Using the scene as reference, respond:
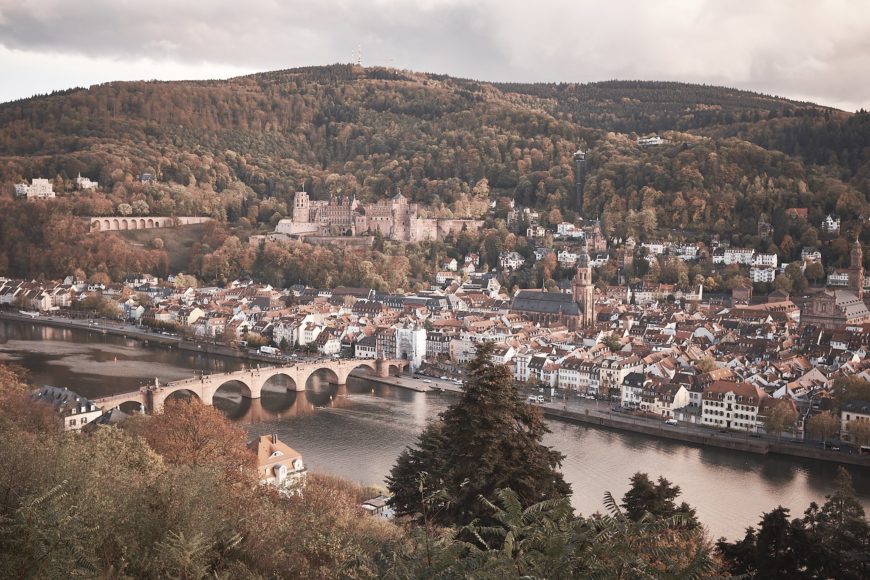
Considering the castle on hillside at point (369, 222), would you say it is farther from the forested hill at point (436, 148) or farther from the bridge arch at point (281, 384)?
the bridge arch at point (281, 384)

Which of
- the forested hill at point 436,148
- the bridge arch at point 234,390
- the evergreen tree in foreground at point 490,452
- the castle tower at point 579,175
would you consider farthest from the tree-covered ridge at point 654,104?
the evergreen tree in foreground at point 490,452

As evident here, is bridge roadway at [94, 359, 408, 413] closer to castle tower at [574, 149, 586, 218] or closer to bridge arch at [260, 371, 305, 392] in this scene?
bridge arch at [260, 371, 305, 392]

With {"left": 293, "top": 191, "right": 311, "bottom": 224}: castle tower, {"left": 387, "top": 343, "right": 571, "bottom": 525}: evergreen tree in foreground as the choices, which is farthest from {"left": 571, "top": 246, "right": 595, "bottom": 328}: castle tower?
{"left": 293, "top": 191, "right": 311, "bottom": 224}: castle tower

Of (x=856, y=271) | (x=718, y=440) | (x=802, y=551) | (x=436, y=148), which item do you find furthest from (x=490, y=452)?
(x=436, y=148)

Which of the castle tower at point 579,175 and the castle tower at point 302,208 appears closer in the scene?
the castle tower at point 579,175

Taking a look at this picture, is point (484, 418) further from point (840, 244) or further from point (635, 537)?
point (840, 244)

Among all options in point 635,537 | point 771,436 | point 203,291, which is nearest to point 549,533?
point 635,537
